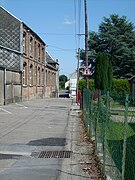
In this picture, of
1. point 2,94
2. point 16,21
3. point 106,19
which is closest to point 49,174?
point 2,94

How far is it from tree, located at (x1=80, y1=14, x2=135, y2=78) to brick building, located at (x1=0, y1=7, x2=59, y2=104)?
17.8 meters

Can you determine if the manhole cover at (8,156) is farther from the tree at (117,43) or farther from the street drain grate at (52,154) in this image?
the tree at (117,43)

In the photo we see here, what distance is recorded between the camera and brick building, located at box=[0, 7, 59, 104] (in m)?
31.8

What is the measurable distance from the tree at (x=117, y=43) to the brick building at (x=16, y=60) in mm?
17775

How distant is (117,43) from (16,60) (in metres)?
29.0

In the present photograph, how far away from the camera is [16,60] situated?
36.1 m

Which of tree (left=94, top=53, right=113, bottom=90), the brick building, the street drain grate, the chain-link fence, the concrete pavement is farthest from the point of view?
the brick building

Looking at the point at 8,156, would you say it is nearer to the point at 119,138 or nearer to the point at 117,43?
the point at 119,138

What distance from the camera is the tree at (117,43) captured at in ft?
195

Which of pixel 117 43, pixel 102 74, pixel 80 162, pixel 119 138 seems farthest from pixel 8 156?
pixel 117 43

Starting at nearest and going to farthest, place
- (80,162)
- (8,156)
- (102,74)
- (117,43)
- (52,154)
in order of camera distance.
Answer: (80,162)
(8,156)
(52,154)
(102,74)
(117,43)


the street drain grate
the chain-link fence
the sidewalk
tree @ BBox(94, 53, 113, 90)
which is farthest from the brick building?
the chain-link fence

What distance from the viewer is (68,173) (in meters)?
7.27

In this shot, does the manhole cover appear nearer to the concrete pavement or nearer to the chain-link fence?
the concrete pavement
